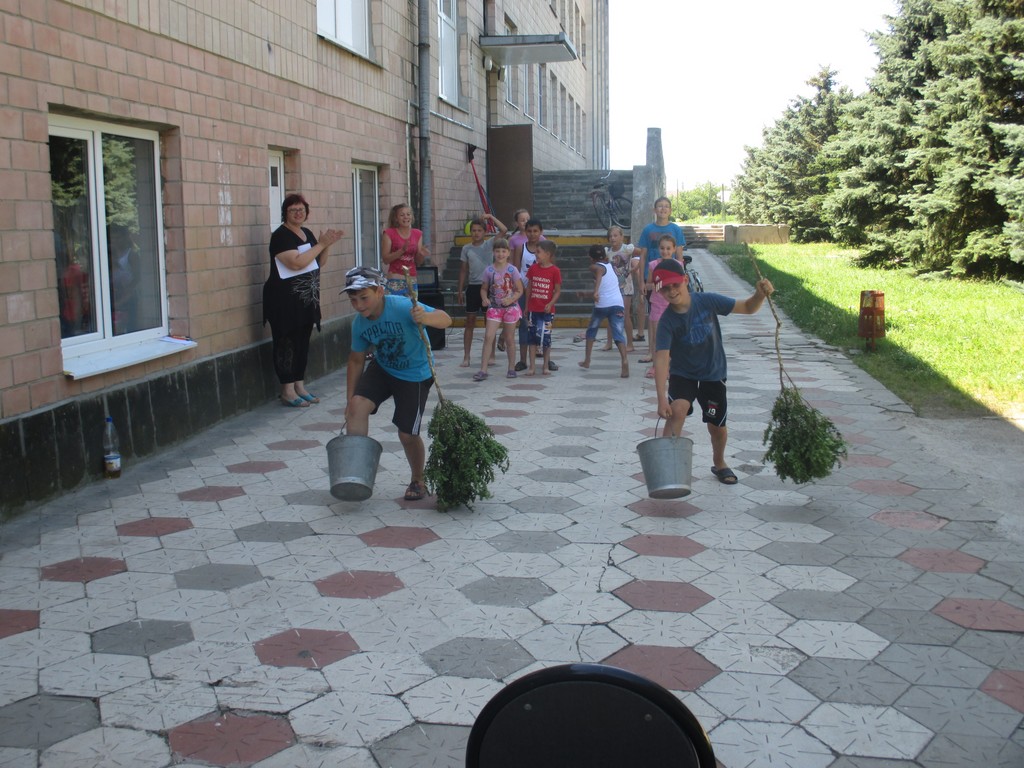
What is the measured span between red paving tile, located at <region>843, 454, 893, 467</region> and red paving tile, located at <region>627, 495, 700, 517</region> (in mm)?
1628

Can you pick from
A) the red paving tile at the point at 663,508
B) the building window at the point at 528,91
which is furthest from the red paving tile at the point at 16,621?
the building window at the point at 528,91

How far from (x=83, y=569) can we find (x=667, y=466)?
326cm

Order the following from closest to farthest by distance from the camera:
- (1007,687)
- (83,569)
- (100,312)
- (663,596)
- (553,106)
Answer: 1. (1007,687)
2. (663,596)
3. (83,569)
4. (100,312)
5. (553,106)

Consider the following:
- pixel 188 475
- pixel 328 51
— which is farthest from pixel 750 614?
pixel 328 51

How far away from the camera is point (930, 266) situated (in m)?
23.1

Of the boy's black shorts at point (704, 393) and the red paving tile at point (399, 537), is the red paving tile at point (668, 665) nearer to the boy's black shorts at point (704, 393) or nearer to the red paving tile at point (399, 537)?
the red paving tile at point (399, 537)

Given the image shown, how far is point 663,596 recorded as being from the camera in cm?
498

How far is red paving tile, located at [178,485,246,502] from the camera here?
6.80 metres

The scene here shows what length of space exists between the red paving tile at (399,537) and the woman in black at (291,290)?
4177 millimetres

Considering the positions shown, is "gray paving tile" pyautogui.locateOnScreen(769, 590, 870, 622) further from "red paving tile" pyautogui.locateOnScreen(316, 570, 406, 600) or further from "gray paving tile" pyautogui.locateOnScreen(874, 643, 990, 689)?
"red paving tile" pyautogui.locateOnScreen(316, 570, 406, 600)

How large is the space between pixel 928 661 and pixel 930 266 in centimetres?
2071

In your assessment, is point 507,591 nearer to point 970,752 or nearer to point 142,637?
point 142,637

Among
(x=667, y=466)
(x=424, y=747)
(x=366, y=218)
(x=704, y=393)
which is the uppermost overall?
(x=366, y=218)

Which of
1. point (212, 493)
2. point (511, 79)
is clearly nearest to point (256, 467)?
point (212, 493)
